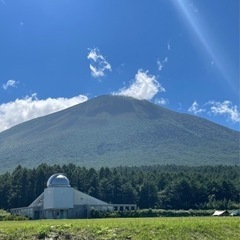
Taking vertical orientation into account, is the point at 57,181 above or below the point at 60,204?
above

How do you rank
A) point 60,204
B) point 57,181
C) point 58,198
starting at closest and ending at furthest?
point 58,198 < point 60,204 < point 57,181

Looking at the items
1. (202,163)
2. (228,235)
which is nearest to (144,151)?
(202,163)

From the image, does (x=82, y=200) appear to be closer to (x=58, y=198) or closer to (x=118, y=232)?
(x=58, y=198)

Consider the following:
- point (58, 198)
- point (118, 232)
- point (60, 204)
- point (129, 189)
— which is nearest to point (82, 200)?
point (60, 204)

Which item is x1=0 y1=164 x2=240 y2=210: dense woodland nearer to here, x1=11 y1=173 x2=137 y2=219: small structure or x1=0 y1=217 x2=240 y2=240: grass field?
x1=11 y1=173 x2=137 y2=219: small structure

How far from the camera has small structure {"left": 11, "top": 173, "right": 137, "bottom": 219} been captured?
68.8 metres

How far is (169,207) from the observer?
78.8 meters

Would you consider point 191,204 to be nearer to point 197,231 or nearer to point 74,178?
point 74,178

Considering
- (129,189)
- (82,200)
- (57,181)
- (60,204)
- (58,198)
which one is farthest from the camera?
(129,189)

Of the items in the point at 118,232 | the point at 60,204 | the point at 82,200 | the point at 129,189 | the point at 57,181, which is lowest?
the point at 118,232

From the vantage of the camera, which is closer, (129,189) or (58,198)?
(58,198)

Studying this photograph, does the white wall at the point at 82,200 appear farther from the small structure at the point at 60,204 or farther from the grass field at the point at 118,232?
the grass field at the point at 118,232

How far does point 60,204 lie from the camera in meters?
69.1

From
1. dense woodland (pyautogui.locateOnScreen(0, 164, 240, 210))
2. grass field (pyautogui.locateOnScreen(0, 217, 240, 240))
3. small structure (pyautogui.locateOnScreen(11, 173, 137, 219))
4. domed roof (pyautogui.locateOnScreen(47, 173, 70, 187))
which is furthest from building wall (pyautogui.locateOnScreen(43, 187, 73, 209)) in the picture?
grass field (pyautogui.locateOnScreen(0, 217, 240, 240))
